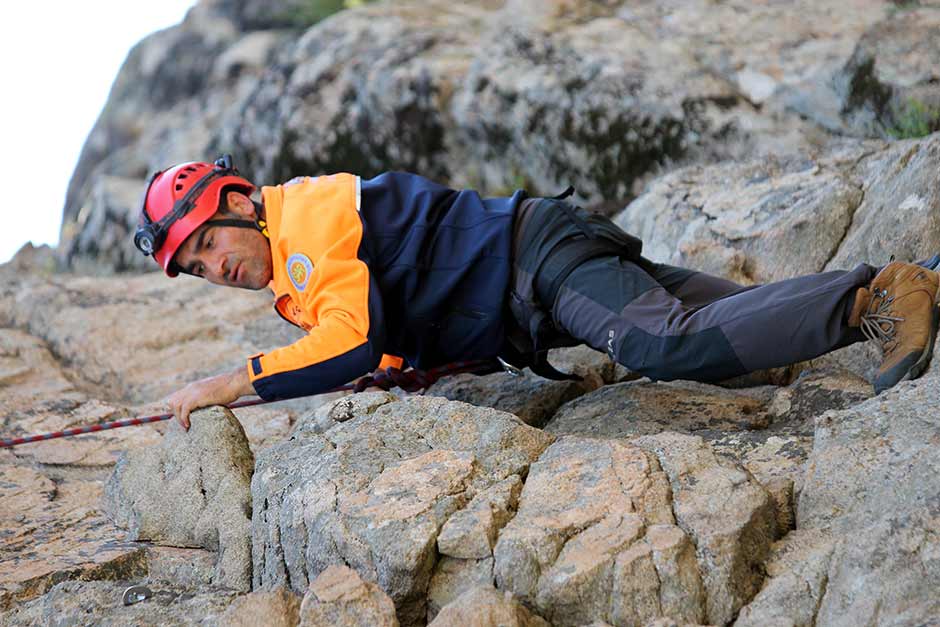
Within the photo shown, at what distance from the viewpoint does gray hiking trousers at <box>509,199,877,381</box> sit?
129 inches

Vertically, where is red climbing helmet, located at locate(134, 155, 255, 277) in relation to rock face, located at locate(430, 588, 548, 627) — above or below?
above

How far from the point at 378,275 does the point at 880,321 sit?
1.93 meters

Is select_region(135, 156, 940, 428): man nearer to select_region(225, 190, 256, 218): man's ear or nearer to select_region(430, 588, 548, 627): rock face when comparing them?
select_region(225, 190, 256, 218): man's ear

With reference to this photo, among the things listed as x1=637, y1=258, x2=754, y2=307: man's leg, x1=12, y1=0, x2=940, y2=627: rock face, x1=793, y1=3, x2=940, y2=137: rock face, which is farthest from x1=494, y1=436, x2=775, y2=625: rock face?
x1=793, y1=3, x2=940, y2=137: rock face

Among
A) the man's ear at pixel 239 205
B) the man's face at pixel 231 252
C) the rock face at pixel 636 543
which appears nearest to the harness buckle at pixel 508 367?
the man's face at pixel 231 252

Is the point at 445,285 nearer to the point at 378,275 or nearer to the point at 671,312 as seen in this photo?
the point at 378,275

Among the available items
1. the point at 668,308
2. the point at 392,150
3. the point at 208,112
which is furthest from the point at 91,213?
the point at 668,308

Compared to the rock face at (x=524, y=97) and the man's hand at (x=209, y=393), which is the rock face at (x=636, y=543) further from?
the rock face at (x=524, y=97)

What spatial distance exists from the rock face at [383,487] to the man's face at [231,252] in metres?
0.94

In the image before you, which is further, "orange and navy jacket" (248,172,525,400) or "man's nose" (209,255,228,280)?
"man's nose" (209,255,228,280)

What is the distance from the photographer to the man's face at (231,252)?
12.9ft

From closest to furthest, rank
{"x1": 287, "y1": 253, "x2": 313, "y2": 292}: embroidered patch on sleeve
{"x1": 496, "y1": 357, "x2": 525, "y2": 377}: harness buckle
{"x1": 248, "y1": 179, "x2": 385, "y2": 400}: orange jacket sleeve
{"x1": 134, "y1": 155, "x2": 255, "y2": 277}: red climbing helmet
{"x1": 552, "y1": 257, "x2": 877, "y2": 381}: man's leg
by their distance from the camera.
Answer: {"x1": 552, "y1": 257, "x2": 877, "y2": 381}: man's leg, {"x1": 248, "y1": 179, "x2": 385, "y2": 400}: orange jacket sleeve, {"x1": 287, "y1": 253, "x2": 313, "y2": 292}: embroidered patch on sleeve, {"x1": 134, "y1": 155, "x2": 255, "y2": 277}: red climbing helmet, {"x1": 496, "y1": 357, "x2": 525, "y2": 377}: harness buckle

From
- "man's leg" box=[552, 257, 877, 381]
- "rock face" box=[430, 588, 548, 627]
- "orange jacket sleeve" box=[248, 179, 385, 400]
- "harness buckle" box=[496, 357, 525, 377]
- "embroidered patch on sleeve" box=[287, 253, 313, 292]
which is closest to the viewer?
"rock face" box=[430, 588, 548, 627]

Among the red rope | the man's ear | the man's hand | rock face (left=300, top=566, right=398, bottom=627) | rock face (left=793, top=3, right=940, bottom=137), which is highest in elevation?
the man's ear
